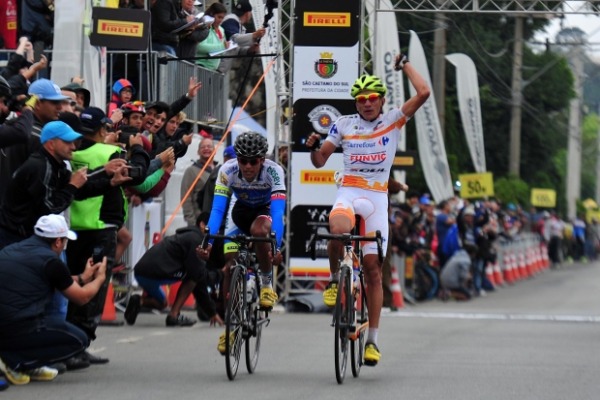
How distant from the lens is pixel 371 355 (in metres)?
11.6

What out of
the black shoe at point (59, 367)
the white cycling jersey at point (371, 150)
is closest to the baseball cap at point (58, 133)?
the black shoe at point (59, 367)

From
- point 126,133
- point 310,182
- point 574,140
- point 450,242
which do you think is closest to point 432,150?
point 450,242

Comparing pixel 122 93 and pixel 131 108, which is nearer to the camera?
pixel 131 108

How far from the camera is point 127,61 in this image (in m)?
20.6

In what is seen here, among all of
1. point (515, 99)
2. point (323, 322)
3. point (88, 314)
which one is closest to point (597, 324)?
point (323, 322)

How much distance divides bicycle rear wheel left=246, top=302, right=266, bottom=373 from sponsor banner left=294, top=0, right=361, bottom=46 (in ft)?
28.2

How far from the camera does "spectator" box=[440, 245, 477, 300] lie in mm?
29234

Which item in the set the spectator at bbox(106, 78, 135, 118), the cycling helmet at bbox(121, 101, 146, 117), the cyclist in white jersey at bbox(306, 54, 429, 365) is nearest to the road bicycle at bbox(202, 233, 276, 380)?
the cyclist in white jersey at bbox(306, 54, 429, 365)

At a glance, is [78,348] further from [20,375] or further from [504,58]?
[504,58]

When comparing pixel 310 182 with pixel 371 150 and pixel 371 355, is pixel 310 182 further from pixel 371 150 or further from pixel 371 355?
pixel 371 355

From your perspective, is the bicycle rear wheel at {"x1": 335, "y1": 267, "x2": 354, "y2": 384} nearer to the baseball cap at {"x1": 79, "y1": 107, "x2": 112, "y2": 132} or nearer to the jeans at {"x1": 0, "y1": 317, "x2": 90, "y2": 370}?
the jeans at {"x1": 0, "y1": 317, "x2": 90, "y2": 370}

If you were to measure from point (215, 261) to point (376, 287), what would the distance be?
2030 mm

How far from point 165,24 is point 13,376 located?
35.2 feet

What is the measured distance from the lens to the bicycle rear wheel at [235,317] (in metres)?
11.2
